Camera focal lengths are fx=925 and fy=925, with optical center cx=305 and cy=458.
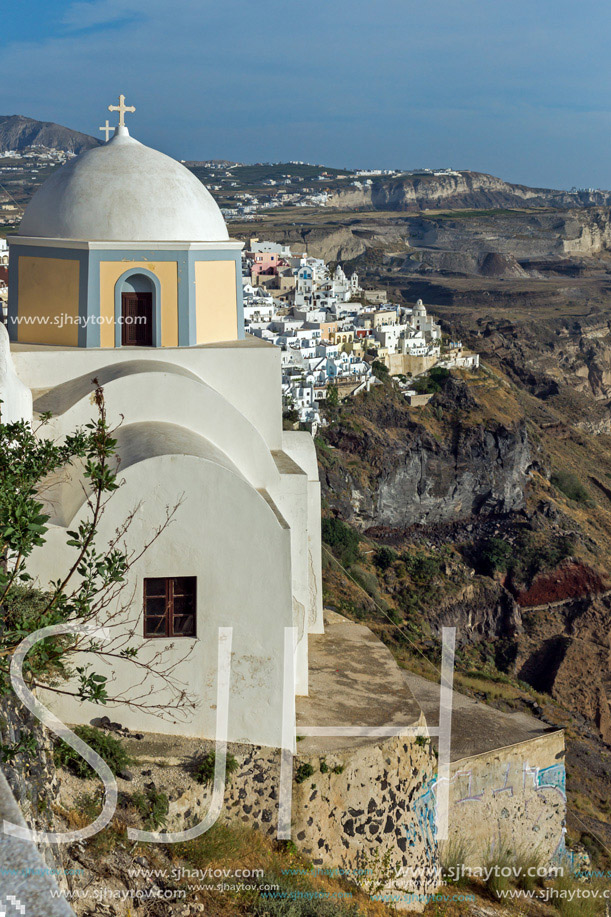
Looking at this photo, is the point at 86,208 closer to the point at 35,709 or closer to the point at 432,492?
the point at 35,709

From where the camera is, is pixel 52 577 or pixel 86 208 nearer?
pixel 52 577

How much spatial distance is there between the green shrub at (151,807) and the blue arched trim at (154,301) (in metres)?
4.56

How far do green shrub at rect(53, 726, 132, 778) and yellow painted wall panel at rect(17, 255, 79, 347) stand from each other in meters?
4.13

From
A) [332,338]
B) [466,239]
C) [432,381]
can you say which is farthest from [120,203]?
[466,239]

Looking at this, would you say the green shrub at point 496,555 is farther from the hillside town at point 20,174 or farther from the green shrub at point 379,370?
the hillside town at point 20,174

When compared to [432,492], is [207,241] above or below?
above

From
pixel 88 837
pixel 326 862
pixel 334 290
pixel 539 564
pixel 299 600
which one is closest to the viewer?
pixel 88 837

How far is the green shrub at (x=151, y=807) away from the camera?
7.10 meters

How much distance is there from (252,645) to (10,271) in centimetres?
508

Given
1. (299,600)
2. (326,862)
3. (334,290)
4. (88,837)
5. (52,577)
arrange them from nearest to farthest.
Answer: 1. (88,837)
2. (52,577)
3. (326,862)
4. (299,600)
5. (334,290)

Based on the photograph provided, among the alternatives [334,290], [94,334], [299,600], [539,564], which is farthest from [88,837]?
[334,290]

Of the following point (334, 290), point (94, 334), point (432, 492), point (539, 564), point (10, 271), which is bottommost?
point (539, 564)

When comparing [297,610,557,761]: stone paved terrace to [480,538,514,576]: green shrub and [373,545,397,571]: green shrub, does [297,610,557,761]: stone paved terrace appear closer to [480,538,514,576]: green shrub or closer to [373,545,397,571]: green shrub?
[373,545,397,571]: green shrub

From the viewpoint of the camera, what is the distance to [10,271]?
10.0 m
